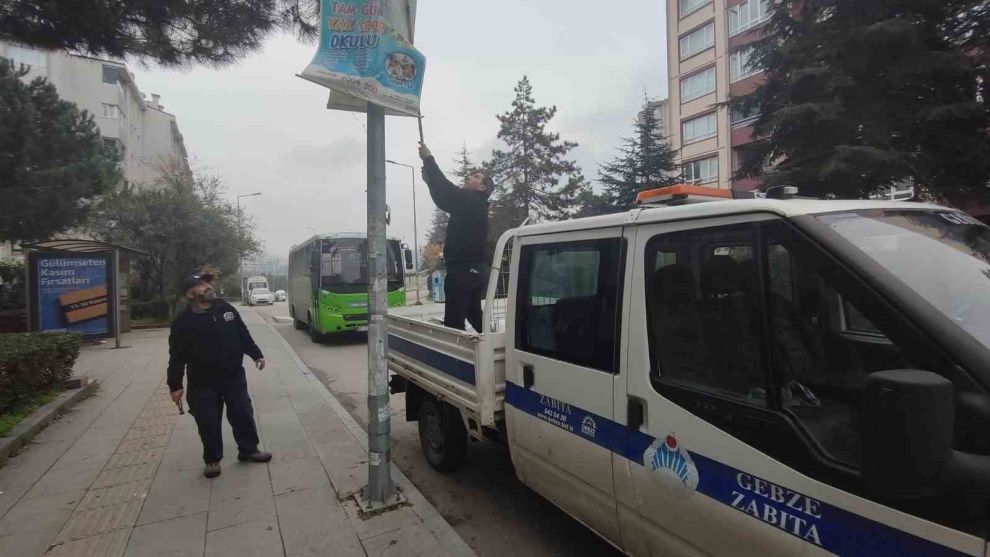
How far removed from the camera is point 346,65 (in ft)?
11.6

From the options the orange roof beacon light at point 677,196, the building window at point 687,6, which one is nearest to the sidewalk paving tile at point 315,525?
the orange roof beacon light at point 677,196

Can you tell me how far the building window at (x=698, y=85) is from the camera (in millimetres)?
35250

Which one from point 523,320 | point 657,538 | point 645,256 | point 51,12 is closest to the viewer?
point 657,538

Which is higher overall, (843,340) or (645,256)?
(645,256)

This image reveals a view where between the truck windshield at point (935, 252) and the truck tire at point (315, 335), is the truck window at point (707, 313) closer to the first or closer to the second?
the truck windshield at point (935, 252)

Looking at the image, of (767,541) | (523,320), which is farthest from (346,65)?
(767,541)

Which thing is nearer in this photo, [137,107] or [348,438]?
[348,438]

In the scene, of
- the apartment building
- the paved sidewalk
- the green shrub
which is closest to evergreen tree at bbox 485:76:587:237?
the apartment building

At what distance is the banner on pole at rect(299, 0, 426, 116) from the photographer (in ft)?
11.4

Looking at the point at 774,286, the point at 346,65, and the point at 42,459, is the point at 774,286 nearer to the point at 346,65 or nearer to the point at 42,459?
the point at 346,65

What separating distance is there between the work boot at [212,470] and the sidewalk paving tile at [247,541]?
1072mm

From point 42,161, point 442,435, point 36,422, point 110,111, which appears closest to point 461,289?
point 442,435

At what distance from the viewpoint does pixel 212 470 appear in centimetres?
464

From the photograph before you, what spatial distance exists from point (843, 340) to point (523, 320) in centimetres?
188
